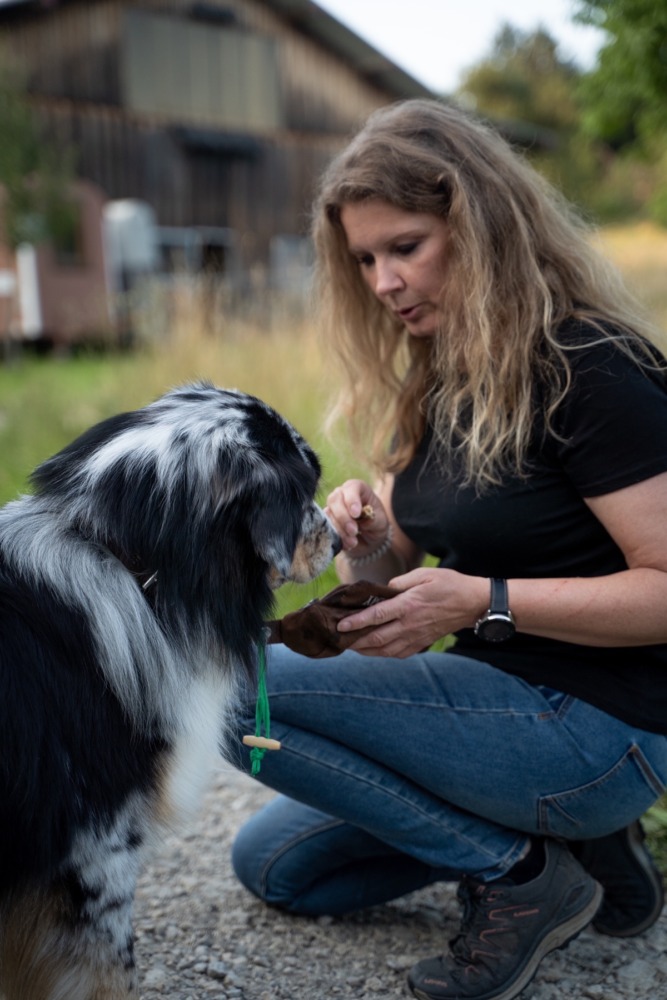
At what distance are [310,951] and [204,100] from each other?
2063cm

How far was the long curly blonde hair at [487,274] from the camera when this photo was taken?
2.38 metres

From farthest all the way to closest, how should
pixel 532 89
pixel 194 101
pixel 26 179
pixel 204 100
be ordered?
1. pixel 532 89
2. pixel 204 100
3. pixel 194 101
4. pixel 26 179

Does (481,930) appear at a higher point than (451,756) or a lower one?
lower

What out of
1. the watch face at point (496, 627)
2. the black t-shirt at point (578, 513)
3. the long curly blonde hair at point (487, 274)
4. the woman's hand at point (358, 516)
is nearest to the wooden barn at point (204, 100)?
the long curly blonde hair at point (487, 274)

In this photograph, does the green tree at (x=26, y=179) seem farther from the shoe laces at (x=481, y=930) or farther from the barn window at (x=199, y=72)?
the shoe laces at (x=481, y=930)

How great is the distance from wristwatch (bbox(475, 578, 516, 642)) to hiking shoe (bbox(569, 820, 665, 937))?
77 centimetres

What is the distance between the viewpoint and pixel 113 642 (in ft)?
6.39

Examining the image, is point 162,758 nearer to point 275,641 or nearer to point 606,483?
point 275,641

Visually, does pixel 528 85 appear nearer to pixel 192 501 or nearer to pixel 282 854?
pixel 282 854

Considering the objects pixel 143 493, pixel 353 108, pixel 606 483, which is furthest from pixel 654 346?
pixel 353 108

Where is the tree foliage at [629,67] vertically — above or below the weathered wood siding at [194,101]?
below

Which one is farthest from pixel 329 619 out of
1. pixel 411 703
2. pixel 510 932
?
pixel 510 932

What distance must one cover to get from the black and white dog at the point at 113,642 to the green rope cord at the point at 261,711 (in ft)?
0.55

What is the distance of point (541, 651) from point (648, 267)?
13.1m
